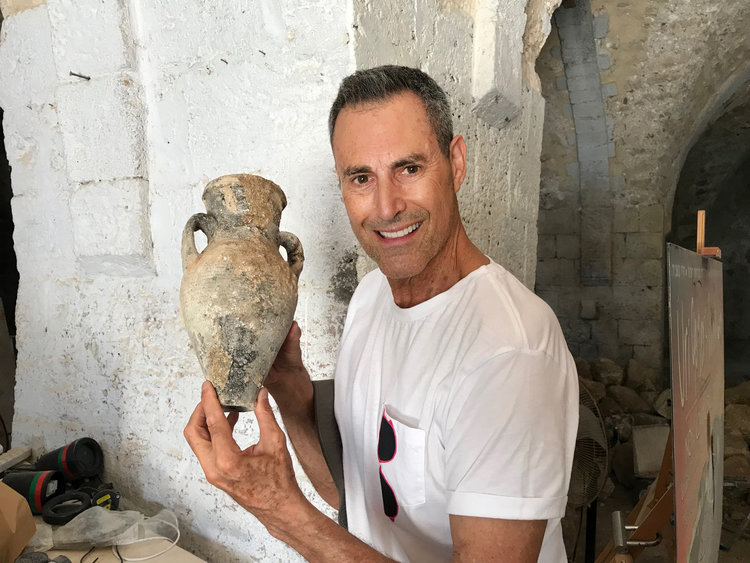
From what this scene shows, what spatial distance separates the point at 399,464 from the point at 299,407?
0.43 m

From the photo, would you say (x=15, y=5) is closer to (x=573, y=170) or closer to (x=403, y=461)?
(x=403, y=461)

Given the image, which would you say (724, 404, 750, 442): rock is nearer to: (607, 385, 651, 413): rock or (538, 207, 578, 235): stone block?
(607, 385, 651, 413): rock

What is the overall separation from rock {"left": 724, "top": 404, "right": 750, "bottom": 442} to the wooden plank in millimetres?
5423

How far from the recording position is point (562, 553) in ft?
4.18

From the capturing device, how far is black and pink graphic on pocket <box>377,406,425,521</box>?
1.17 m

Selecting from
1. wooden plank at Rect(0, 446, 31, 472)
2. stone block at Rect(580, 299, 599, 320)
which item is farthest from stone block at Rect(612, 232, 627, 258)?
wooden plank at Rect(0, 446, 31, 472)

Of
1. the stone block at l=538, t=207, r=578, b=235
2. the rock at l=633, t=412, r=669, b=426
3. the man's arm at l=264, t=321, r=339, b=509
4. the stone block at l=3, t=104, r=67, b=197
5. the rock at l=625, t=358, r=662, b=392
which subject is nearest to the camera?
the man's arm at l=264, t=321, r=339, b=509

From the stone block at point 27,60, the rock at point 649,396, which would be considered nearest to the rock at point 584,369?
the rock at point 649,396

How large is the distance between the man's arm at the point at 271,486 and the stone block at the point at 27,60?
198 centimetres

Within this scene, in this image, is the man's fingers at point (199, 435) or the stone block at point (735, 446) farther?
the stone block at point (735, 446)

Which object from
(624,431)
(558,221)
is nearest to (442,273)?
(624,431)

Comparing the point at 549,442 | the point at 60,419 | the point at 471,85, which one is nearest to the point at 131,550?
the point at 60,419

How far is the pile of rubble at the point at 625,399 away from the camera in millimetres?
5027

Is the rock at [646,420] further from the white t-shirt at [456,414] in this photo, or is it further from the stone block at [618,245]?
the white t-shirt at [456,414]
